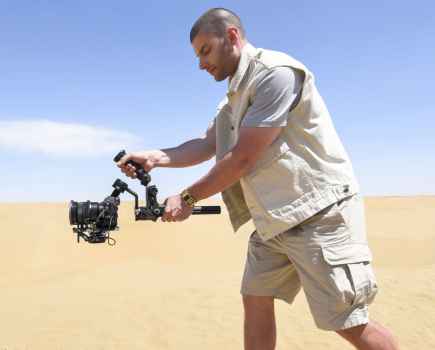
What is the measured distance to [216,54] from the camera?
9.16 feet

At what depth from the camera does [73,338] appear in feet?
18.7

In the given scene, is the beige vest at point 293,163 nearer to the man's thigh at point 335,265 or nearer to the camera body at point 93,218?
the man's thigh at point 335,265

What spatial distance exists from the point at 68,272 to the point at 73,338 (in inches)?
246

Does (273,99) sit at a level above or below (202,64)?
below

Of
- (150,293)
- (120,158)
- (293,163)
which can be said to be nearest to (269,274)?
(293,163)

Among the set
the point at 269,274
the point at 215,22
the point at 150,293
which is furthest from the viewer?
the point at 150,293

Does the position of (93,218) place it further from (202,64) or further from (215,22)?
(215,22)

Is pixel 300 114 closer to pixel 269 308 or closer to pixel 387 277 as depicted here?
pixel 269 308

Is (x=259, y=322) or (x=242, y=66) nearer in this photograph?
(x=242, y=66)

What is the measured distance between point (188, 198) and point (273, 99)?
68cm

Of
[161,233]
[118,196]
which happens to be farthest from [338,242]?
[161,233]

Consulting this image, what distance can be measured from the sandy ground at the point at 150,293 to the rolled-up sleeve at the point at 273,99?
143 inches

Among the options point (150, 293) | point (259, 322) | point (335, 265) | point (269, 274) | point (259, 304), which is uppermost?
point (335, 265)

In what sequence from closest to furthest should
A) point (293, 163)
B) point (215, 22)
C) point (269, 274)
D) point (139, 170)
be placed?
point (293, 163) → point (215, 22) → point (269, 274) → point (139, 170)
